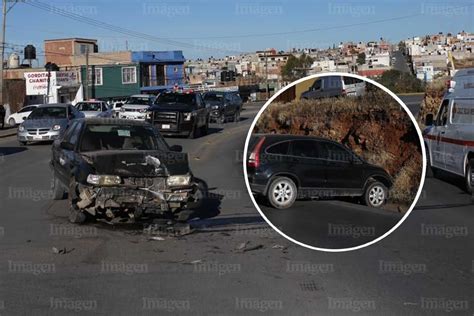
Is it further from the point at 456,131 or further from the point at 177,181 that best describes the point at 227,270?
the point at 456,131

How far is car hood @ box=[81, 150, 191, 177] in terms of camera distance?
966 cm

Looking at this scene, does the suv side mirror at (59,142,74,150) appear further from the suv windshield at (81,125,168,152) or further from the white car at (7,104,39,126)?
the white car at (7,104,39,126)

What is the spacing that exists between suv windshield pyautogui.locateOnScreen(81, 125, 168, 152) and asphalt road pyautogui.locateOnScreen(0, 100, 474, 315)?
1.35 m

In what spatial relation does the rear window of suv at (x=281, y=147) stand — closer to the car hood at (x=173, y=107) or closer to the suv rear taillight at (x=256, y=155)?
the suv rear taillight at (x=256, y=155)

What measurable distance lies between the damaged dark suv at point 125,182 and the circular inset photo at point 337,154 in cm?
691


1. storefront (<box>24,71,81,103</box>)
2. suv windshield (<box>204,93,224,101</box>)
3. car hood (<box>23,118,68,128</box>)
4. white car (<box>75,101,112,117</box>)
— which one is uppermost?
storefront (<box>24,71,81,103</box>)

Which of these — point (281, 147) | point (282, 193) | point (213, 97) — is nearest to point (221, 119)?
point (213, 97)

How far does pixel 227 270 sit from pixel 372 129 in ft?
15.4

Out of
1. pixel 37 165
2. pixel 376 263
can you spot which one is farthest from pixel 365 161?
pixel 37 165

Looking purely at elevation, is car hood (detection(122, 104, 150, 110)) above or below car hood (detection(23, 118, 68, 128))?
above

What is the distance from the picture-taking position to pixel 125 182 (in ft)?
31.4

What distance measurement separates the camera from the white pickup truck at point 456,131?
13000mm

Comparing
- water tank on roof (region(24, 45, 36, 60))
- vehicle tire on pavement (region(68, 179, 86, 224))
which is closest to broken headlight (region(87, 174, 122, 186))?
vehicle tire on pavement (region(68, 179, 86, 224))

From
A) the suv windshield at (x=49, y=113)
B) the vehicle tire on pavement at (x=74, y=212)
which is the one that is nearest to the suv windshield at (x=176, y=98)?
the suv windshield at (x=49, y=113)
